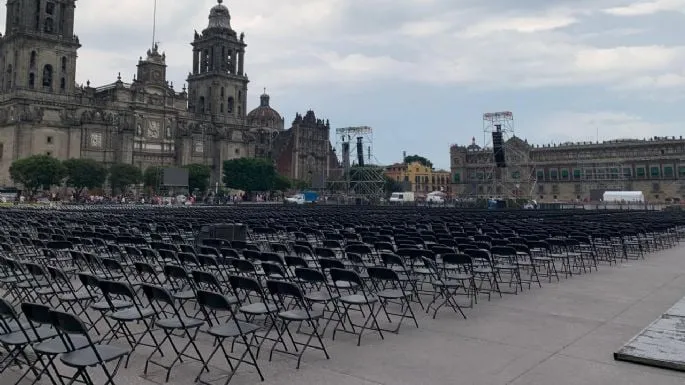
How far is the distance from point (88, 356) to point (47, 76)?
247ft

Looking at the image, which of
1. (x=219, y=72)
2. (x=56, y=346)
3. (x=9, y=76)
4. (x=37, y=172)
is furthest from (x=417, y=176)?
(x=56, y=346)

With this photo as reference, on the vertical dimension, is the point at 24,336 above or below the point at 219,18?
below

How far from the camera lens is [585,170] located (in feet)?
287

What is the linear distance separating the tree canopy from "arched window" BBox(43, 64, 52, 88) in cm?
2512

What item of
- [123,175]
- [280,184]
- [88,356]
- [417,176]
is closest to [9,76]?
[123,175]

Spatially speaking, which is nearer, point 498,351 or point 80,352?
point 80,352

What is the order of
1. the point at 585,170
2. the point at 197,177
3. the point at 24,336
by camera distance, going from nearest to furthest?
the point at 24,336, the point at 197,177, the point at 585,170

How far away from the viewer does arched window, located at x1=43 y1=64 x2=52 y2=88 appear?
2653 inches

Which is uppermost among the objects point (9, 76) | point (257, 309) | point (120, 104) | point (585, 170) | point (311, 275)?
point (9, 76)

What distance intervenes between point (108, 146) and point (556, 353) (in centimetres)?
7592

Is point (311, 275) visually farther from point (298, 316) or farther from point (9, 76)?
point (9, 76)

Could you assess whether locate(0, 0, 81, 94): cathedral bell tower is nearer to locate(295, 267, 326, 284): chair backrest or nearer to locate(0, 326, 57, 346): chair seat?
locate(295, 267, 326, 284): chair backrest

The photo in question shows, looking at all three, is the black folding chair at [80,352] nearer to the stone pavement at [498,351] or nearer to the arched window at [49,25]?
the stone pavement at [498,351]

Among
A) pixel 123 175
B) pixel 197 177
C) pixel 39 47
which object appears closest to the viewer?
pixel 123 175
